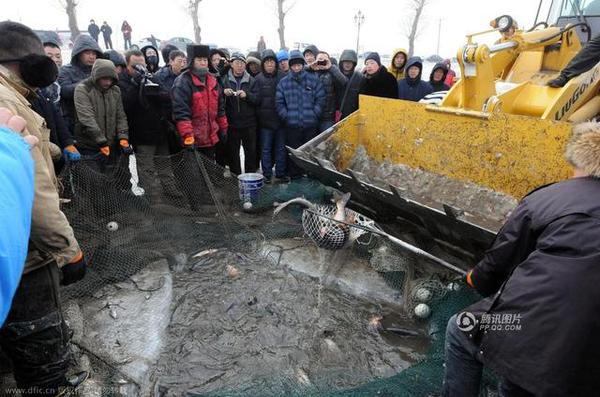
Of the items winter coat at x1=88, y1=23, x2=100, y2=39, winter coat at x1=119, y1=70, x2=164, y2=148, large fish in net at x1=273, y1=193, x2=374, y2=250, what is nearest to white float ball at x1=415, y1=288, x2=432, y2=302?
large fish in net at x1=273, y1=193, x2=374, y2=250

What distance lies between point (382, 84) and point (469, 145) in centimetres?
245

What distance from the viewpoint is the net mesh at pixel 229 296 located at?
9.31 feet

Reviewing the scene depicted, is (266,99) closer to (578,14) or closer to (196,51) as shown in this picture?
(196,51)

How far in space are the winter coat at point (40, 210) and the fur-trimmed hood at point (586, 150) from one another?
2471 millimetres

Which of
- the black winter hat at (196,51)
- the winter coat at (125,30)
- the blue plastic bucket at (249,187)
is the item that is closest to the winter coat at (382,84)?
the blue plastic bucket at (249,187)

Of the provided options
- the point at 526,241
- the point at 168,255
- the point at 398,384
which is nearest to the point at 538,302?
the point at 526,241

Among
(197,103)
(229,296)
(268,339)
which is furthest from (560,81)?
(197,103)

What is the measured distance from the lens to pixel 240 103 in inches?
243

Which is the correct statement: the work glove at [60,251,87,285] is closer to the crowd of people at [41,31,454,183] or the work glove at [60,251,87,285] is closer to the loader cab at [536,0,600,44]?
the crowd of people at [41,31,454,183]

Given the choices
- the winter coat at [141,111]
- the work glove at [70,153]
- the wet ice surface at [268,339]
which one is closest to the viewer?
the wet ice surface at [268,339]

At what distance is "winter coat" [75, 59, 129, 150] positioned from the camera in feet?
15.3

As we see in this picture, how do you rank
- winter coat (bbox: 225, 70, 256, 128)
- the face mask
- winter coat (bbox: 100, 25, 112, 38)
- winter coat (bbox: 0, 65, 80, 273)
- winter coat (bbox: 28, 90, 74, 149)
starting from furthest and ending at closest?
winter coat (bbox: 100, 25, 112, 38), winter coat (bbox: 225, 70, 256, 128), winter coat (bbox: 28, 90, 74, 149), the face mask, winter coat (bbox: 0, 65, 80, 273)

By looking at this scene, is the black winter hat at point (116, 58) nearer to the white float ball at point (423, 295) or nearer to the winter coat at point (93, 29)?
the white float ball at point (423, 295)

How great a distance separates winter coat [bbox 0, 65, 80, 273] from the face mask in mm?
57
